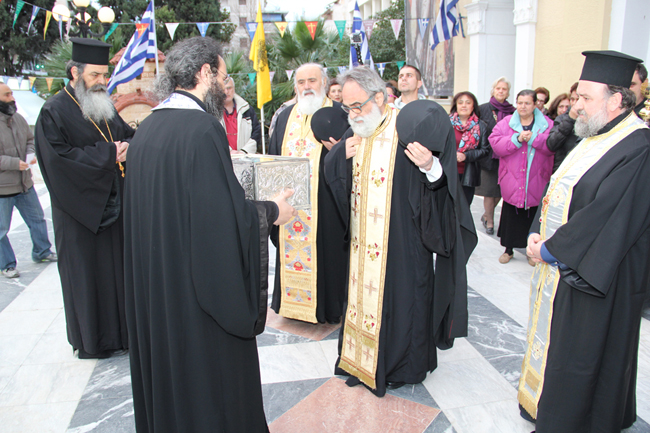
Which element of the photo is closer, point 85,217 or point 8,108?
point 85,217

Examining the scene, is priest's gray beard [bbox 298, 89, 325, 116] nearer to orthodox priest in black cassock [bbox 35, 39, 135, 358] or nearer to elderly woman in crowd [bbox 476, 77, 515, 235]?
orthodox priest in black cassock [bbox 35, 39, 135, 358]

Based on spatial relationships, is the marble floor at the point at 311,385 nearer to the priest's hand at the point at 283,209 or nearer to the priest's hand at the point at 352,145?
the priest's hand at the point at 283,209

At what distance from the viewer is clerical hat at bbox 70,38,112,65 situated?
3.25 meters

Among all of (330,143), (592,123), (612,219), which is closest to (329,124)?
(330,143)

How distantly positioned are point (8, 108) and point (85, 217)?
9.75 ft

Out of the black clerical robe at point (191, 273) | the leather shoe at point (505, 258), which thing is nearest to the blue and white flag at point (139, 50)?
the leather shoe at point (505, 258)

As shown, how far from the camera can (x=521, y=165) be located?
517cm

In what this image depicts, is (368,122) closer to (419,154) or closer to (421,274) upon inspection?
(419,154)

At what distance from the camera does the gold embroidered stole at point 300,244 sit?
12.5 ft

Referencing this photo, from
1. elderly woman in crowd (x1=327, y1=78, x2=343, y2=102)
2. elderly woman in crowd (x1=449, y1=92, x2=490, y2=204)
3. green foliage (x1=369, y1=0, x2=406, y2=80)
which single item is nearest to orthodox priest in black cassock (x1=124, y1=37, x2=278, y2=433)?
elderly woman in crowd (x1=327, y1=78, x2=343, y2=102)

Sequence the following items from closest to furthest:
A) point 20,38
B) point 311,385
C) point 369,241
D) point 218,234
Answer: point 218,234 → point 369,241 → point 311,385 → point 20,38

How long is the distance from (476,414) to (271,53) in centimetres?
1554

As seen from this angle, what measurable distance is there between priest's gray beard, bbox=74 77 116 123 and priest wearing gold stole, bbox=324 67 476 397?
68.9 inches

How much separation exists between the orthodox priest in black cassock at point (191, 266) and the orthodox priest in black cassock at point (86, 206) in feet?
4.80
